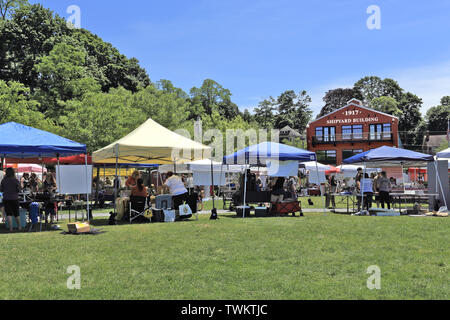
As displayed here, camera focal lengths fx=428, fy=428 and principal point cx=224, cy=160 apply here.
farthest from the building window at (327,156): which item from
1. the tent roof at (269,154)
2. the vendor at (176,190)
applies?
the vendor at (176,190)

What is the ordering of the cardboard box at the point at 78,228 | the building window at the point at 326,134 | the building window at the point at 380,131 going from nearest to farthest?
1. the cardboard box at the point at 78,228
2. the building window at the point at 380,131
3. the building window at the point at 326,134

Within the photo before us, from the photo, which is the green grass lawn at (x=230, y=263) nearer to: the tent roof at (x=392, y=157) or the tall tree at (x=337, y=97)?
the tent roof at (x=392, y=157)

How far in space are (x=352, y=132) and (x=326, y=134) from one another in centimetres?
367

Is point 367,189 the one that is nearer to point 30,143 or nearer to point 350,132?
point 30,143

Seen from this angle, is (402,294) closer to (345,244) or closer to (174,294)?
(174,294)

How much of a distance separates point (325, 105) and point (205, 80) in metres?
24.3

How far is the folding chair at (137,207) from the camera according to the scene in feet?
45.7

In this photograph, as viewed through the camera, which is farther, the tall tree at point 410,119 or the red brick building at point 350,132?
the tall tree at point 410,119

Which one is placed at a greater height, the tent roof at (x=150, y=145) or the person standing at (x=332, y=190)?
the tent roof at (x=150, y=145)

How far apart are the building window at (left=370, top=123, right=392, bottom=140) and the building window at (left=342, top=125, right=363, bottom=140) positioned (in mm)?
1489

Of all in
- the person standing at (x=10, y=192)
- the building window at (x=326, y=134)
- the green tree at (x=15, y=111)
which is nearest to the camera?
the person standing at (x=10, y=192)

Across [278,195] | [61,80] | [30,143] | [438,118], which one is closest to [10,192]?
[30,143]

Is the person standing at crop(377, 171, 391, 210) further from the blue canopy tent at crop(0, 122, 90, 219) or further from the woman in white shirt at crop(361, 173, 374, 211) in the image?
the blue canopy tent at crop(0, 122, 90, 219)

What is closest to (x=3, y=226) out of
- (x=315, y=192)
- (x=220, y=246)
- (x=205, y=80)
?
(x=220, y=246)
